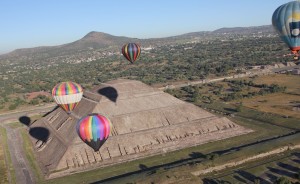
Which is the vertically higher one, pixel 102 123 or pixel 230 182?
pixel 102 123

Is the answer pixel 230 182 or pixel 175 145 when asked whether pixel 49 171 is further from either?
pixel 230 182

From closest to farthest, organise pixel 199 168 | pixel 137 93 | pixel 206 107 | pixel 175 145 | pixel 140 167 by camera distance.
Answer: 1. pixel 199 168
2. pixel 140 167
3. pixel 175 145
4. pixel 137 93
5. pixel 206 107

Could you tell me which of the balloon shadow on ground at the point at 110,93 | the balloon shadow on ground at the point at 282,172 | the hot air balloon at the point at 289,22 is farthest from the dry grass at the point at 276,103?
the balloon shadow on ground at the point at 110,93

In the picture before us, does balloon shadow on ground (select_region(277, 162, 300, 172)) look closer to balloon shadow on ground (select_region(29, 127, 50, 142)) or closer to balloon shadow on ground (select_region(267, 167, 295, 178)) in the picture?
balloon shadow on ground (select_region(267, 167, 295, 178))

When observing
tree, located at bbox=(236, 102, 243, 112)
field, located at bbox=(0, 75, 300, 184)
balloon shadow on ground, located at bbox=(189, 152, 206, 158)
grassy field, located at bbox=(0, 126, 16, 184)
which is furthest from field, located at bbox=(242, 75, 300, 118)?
grassy field, located at bbox=(0, 126, 16, 184)

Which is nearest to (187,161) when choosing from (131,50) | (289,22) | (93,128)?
(93,128)

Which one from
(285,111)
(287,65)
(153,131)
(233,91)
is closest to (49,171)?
(153,131)
